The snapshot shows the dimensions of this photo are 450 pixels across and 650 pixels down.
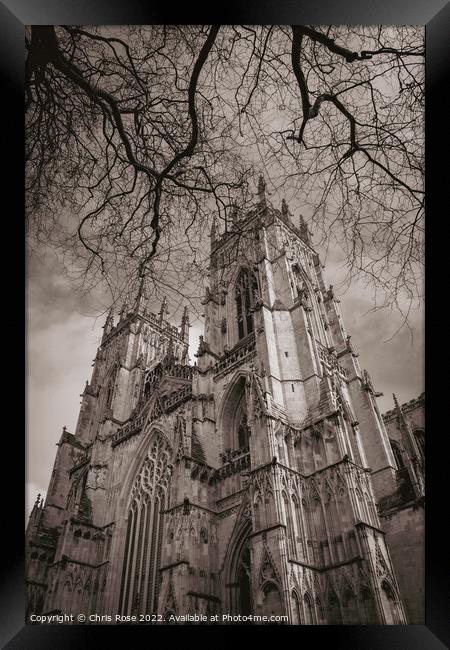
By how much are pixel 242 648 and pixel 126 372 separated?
20480 millimetres

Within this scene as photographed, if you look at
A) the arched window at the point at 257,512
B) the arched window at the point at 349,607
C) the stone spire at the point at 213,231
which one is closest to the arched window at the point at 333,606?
the arched window at the point at 349,607

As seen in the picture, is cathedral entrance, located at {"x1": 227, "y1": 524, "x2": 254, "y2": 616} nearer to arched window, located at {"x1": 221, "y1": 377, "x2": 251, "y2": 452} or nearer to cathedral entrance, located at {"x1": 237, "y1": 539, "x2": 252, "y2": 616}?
cathedral entrance, located at {"x1": 237, "y1": 539, "x2": 252, "y2": 616}

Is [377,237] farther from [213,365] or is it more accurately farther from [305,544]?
[213,365]

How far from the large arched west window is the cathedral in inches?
2.6

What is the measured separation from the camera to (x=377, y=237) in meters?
6.34

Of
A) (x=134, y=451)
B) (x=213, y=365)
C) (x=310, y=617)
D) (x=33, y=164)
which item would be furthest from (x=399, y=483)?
(x=33, y=164)

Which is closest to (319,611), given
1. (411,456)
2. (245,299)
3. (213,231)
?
(411,456)

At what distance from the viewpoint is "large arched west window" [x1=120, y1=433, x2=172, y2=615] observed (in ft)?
44.7

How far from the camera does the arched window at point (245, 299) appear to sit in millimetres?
18906

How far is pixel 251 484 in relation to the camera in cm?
1103

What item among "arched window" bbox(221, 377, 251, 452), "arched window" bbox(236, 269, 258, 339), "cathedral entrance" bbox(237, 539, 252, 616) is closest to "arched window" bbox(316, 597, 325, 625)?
"cathedral entrance" bbox(237, 539, 252, 616)

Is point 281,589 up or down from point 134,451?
down

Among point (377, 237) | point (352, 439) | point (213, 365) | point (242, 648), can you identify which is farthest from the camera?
point (213, 365)
